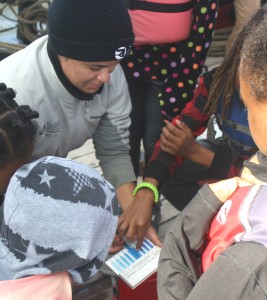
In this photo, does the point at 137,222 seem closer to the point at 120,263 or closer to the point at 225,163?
the point at 120,263

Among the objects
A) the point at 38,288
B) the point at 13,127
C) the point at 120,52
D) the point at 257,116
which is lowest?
the point at 38,288

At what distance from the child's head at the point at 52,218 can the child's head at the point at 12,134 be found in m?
0.25

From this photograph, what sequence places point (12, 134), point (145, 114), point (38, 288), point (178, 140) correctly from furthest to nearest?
1. point (145, 114)
2. point (178, 140)
3. point (12, 134)
4. point (38, 288)

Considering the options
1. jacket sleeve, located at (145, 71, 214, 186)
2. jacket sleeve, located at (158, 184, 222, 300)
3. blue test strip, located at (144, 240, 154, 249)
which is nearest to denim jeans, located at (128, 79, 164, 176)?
jacket sleeve, located at (145, 71, 214, 186)

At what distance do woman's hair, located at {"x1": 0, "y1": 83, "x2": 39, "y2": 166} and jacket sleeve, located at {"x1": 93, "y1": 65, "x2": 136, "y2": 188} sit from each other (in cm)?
36

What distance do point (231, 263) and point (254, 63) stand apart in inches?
11.8

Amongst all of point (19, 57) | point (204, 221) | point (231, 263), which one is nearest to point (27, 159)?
point (19, 57)

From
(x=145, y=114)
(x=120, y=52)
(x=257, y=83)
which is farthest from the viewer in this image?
(x=145, y=114)

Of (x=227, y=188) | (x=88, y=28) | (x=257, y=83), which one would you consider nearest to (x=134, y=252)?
(x=227, y=188)

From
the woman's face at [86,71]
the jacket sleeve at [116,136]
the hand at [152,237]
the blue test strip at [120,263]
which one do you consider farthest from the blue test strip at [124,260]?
the woman's face at [86,71]

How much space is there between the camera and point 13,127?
1054 millimetres

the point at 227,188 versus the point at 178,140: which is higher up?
the point at 227,188

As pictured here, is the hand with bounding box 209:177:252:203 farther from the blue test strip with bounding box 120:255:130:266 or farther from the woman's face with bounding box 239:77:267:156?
the blue test strip with bounding box 120:255:130:266

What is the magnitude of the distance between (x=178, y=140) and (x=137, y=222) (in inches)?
13.0
